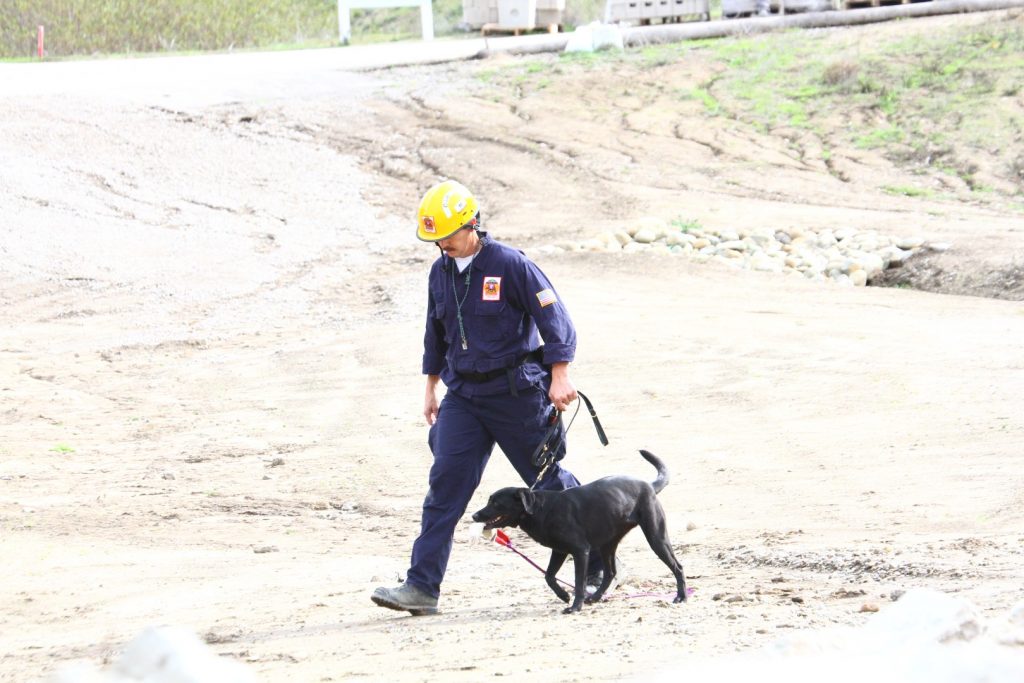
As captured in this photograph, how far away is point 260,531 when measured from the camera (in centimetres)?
821

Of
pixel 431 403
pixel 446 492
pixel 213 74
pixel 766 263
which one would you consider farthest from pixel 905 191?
pixel 446 492

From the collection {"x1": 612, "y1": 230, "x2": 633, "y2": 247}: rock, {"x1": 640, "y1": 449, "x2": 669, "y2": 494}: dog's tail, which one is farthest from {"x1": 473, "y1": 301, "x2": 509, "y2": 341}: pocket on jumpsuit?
{"x1": 612, "y1": 230, "x2": 633, "y2": 247}: rock

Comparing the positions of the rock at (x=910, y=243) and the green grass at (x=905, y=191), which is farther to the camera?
the green grass at (x=905, y=191)

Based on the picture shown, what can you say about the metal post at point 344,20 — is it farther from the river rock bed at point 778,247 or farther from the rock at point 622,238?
the rock at point 622,238

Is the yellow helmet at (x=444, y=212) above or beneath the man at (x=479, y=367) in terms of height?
above

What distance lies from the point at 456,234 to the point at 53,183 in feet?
44.3

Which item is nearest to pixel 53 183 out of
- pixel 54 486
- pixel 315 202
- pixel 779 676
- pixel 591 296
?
pixel 315 202

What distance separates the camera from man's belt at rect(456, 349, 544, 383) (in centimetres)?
615

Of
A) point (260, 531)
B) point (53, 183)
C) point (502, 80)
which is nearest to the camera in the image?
point (260, 531)

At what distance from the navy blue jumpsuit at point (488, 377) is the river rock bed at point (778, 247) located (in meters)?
10.2

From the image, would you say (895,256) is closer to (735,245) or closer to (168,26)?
(735,245)

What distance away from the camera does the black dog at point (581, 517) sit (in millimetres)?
5926

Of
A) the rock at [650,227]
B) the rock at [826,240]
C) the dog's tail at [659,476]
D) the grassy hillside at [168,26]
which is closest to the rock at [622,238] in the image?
the rock at [650,227]

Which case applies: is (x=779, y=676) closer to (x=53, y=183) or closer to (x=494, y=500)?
(x=494, y=500)
